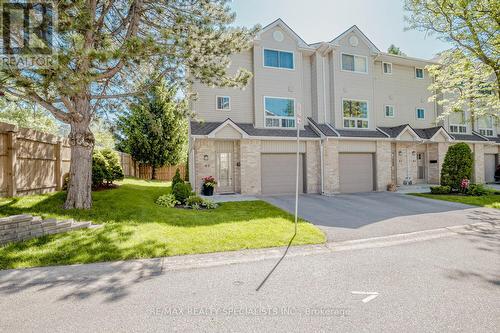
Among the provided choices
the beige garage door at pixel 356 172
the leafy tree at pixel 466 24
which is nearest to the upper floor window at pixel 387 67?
the leafy tree at pixel 466 24

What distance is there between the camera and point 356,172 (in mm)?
16500

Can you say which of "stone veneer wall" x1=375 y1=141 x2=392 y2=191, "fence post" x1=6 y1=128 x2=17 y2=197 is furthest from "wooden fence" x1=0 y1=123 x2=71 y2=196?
"stone veneer wall" x1=375 y1=141 x2=392 y2=191

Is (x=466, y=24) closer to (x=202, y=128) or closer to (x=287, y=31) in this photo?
(x=287, y=31)

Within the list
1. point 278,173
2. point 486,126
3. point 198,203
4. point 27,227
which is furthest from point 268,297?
point 486,126

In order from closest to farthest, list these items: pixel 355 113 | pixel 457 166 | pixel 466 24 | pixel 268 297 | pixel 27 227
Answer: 1. pixel 268 297
2. pixel 27 227
3. pixel 466 24
4. pixel 457 166
5. pixel 355 113

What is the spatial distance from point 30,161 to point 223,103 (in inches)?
366

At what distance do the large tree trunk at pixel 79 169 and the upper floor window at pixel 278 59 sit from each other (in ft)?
35.6

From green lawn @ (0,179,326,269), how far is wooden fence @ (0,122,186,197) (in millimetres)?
730

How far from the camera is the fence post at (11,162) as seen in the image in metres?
8.59

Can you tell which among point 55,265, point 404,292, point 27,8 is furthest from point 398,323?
point 27,8

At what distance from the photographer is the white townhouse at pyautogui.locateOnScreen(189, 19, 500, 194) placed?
14.7m

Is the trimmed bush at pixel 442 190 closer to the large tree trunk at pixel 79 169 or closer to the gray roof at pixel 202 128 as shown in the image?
the gray roof at pixel 202 128

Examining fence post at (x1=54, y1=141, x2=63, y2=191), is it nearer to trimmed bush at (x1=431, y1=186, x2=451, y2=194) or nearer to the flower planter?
the flower planter

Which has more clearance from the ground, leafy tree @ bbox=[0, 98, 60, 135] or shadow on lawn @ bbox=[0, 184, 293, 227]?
leafy tree @ bbox=[0, 98, 60, 135]
